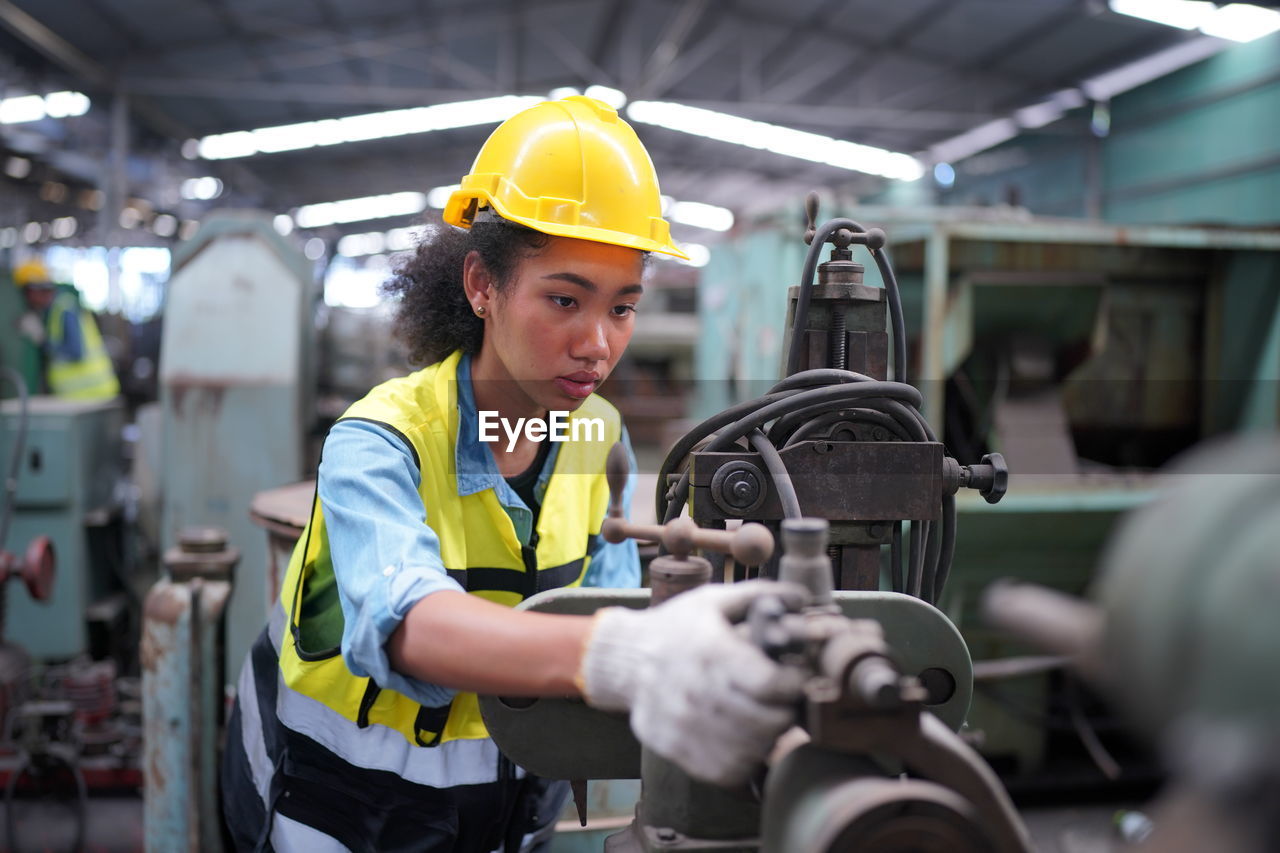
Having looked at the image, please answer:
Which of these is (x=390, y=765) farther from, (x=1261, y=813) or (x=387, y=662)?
→ (x=1261, y=813)

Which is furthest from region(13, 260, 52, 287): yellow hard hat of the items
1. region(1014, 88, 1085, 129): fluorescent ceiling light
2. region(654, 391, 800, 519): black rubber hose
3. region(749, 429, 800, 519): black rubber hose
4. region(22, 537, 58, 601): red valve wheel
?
region(1014, 88, 1085, 129): fluorescent ceiling light

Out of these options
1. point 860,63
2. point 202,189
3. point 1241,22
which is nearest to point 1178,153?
point 1241,22

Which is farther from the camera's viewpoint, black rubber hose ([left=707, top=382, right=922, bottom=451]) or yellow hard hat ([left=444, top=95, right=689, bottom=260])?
yellow hard hat ([left=444, top=95, right=689, bottom=260])

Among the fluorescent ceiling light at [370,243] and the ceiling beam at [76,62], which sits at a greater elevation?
the fluorescent ceiling light at [370,243]

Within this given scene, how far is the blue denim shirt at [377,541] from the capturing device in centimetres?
78

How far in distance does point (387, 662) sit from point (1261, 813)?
63 cm

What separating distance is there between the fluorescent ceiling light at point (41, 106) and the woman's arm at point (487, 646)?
6.90 meters

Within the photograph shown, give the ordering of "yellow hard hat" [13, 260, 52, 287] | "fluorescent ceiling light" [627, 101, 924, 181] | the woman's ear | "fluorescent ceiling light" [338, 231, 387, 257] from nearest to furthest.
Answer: the woman's ear, "yellow hard hat" [13, 260, 52, 287], "fluorescent ceiling light" [627, 101, 924, 181], "fluorescent ceiling light" [338, 231, 387, 257]

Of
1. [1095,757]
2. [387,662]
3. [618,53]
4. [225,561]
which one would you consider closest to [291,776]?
[387,662]

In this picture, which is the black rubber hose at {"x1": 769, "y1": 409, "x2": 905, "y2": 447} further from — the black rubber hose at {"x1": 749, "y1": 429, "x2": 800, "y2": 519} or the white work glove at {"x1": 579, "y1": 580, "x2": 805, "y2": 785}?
the white work glove at {"x1": 579, "y1": 580, "x2": 805, "y2": 785}

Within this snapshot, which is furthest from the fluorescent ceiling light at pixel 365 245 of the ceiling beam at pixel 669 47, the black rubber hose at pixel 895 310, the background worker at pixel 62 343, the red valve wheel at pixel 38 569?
the black rubber hose at pixel 895 310

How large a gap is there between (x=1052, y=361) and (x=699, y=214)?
1122 centimetres

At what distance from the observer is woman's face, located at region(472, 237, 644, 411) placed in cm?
101

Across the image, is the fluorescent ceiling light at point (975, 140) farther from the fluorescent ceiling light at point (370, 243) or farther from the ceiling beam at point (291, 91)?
the fluorescent ceiling light at point (370, 243)
